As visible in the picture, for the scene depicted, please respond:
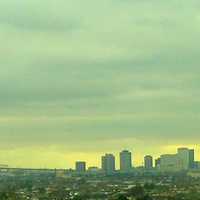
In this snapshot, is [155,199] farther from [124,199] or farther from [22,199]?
[22,199]

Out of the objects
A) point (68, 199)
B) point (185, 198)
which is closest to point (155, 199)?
point (185, 198)

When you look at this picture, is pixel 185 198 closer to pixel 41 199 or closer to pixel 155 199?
pixel 155 199

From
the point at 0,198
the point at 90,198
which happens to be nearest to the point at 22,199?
the point at 0,198

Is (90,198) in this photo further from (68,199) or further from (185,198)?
(185,198)

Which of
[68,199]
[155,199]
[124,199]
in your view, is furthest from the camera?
[68,199]

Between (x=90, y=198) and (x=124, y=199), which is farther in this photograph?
(x=90, y=198)

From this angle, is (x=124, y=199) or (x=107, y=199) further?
(x=107, y=199)

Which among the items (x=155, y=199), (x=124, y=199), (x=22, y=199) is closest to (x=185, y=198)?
(x=155, y=199)

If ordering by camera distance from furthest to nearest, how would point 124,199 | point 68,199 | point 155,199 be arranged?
point 68,199 → point 155,199 → point 124,199
